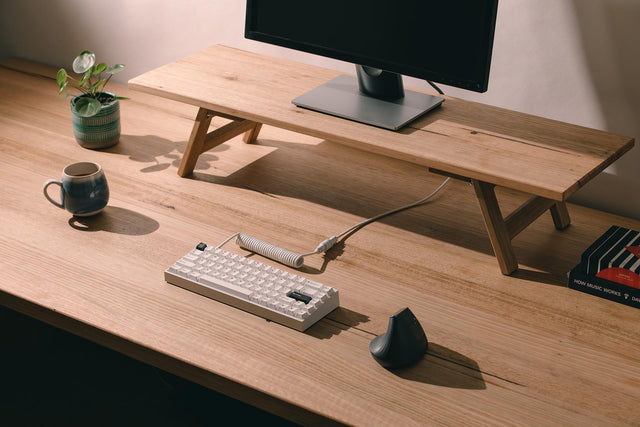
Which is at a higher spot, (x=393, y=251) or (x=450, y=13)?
(x=450, y=13)

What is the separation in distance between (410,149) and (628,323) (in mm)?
472

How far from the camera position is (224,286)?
44.8 inches

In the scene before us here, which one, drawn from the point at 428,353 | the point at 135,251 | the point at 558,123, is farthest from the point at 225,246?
the point at 558,123

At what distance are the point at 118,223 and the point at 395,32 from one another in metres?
0.65

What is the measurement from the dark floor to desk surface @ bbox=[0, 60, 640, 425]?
0.45 metres

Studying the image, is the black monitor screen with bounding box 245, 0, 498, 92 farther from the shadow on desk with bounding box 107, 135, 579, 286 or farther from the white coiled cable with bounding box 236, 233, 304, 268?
the white coiled cable with bounding box 236, 233, 304, 268

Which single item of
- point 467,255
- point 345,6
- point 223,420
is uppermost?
point 345,6

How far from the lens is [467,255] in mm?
1334

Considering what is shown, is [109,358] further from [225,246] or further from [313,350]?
[313,350]

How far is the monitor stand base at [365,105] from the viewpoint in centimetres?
137

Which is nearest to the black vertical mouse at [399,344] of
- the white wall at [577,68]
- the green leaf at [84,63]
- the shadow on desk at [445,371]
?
the shadow on desk at [445,371]

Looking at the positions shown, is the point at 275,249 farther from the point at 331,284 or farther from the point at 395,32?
the point at 395,32

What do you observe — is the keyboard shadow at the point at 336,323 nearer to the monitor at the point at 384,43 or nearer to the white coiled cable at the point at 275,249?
the white coiled cable at the point at 275,249

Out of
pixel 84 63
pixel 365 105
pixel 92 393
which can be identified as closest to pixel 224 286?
pixel 365 105
